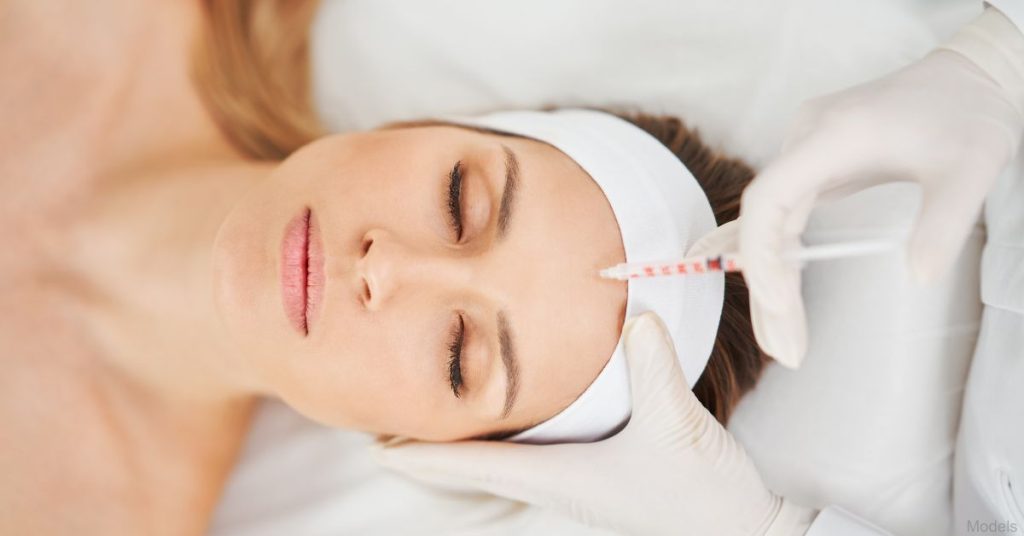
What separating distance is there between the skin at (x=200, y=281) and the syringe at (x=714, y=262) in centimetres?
4

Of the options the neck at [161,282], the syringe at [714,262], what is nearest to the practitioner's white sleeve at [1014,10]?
the syringe at [714,262]

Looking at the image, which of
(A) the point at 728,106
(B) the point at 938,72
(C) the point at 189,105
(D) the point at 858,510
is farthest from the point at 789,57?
(C) the point at 189,105

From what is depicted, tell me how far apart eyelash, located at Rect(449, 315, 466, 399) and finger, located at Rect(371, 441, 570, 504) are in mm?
251

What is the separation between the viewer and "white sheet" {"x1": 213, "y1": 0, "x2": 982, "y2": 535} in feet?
5.21

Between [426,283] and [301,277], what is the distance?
0.77ft

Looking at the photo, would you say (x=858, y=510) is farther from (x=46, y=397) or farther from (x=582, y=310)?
(x=46, y=397)

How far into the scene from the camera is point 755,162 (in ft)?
5.89

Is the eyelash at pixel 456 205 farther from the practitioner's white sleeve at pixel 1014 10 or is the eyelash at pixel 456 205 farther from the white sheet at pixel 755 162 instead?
the practitioner's white sleeve at pixel 1014 10

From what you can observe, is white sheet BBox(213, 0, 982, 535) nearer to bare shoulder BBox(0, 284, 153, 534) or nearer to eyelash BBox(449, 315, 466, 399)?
bare shoulder BBox(0, 284, 153, 534)

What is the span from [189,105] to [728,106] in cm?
138

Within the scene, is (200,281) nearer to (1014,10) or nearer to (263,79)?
(263,79)

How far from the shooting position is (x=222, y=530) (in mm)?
1908

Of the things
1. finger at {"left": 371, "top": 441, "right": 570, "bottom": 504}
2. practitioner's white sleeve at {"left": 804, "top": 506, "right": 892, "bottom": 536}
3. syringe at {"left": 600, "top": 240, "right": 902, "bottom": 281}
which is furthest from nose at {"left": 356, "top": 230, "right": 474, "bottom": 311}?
practitioner's white sleeve at {"left": 804, "top": 506, "right": 892, "bottom": 536}

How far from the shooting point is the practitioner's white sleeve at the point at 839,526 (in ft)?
4.66
